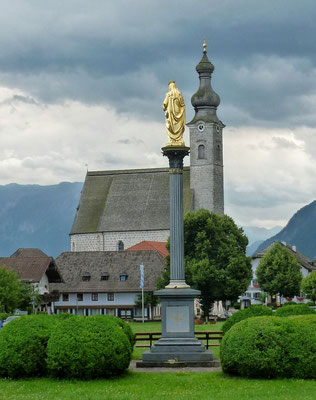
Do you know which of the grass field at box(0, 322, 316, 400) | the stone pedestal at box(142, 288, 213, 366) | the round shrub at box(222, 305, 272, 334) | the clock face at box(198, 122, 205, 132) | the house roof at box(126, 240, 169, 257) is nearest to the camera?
the grass field at box(0, 322, 316, 400)

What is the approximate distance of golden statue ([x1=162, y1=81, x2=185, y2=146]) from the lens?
29844 millimetres

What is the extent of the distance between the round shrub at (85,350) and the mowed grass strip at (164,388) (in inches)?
15.6

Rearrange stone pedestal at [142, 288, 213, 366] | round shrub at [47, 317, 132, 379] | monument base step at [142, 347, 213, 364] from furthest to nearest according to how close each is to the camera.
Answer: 1. stone pedestal at [142, 288, 213, 366]
2. monument base step at [142, 347, 213, 364]
3. round shrub at [47, 317, 132, 379]

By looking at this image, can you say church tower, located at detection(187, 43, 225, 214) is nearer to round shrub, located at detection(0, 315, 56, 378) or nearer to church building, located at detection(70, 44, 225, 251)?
church building, located at detection(70, 44, 225, 251)

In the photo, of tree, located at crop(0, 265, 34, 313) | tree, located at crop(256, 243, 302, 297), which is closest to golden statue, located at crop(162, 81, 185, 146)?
tree, located at crop(0, 265, 34, 313)

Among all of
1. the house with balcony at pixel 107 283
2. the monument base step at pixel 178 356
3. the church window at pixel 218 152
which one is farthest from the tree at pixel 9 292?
the church window at pixel 218 152

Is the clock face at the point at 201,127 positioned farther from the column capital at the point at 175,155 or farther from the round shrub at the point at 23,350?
the round shrub at the point at 23,350

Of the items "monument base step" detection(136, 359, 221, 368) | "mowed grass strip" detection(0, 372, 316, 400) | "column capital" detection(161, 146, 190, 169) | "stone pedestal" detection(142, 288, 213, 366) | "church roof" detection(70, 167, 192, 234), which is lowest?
"mowed grass strip" detection(0, 372, 316, 400)

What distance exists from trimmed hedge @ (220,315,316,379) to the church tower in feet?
287

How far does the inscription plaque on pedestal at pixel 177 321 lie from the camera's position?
91.6 feet

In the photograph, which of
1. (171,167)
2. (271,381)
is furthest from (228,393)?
(171,167)

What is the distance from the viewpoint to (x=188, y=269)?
67.4 metres

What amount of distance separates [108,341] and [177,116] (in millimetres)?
9769

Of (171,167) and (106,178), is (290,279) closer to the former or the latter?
(106,178)
